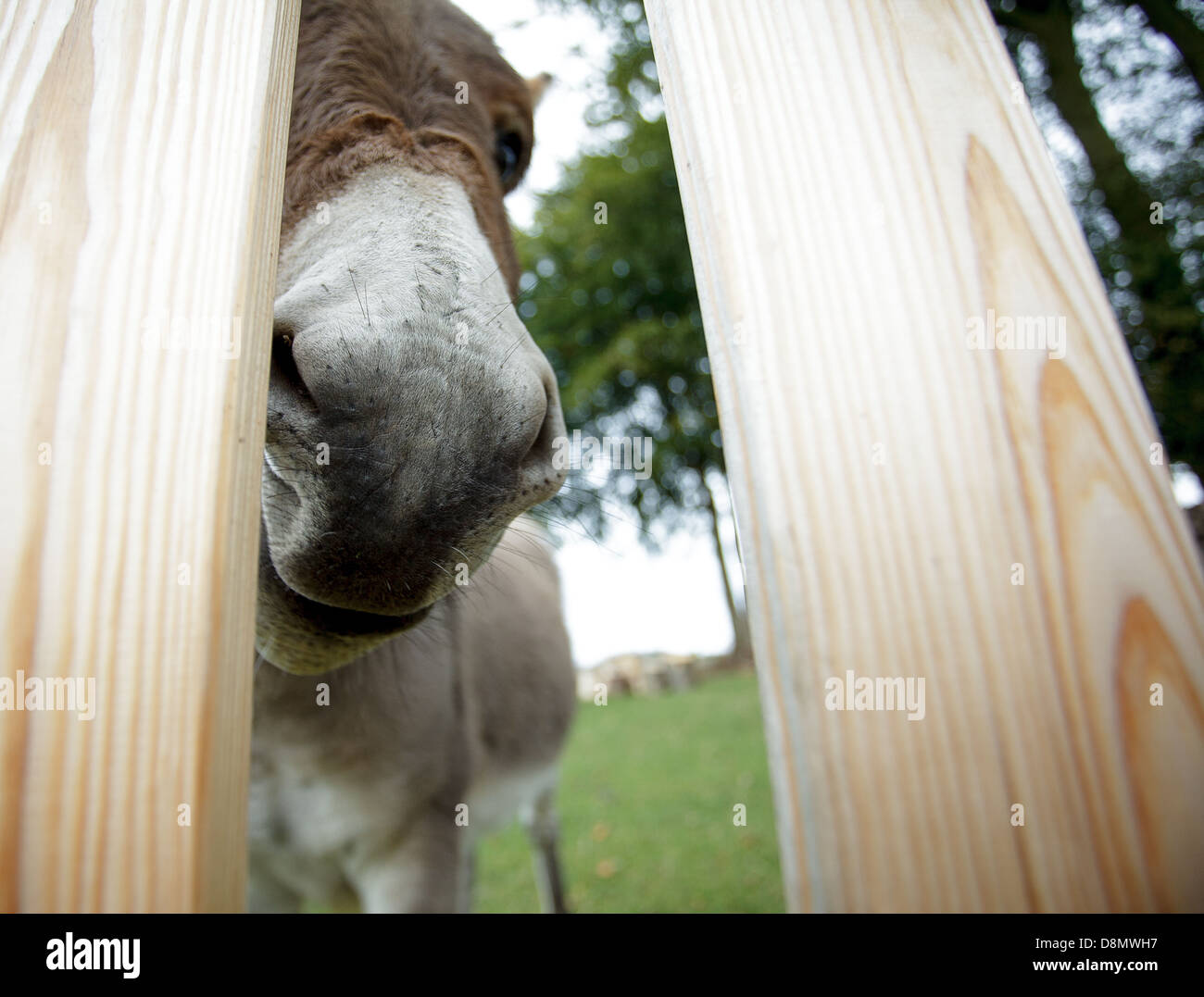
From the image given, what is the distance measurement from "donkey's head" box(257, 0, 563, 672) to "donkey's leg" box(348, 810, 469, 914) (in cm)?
124

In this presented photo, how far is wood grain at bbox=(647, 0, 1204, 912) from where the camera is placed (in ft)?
1.70

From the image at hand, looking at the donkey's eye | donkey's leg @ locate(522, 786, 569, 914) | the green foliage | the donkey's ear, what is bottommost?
donkey's leg @ locate(522, 786, 569, 914)

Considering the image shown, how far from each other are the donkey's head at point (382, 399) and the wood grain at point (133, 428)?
274 mm

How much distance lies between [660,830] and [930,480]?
5.01 meters

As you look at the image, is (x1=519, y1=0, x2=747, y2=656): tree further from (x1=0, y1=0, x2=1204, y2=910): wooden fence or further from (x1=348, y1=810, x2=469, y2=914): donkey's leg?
(x1=0, y1=0, x2=1204, y2=910): wooden fence

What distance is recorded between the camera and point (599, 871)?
15.0ft

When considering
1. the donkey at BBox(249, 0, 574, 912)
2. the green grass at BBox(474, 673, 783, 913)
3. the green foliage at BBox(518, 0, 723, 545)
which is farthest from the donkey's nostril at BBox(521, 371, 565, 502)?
the green foliage at BBox(518, 0, 723, 545)

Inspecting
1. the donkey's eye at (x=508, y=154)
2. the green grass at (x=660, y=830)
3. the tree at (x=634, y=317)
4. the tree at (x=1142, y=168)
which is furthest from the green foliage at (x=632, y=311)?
the donkey's eye at (x=508, y=154)

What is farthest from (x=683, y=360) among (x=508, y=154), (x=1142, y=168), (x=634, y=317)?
Result: (x=508, y=154)

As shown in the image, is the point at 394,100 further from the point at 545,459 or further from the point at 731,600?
the point at 731,600

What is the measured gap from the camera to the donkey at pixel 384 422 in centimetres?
94

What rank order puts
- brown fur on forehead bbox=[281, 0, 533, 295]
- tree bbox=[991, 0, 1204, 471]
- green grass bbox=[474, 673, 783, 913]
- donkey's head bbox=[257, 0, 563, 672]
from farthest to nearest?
1. tree bbox=[991, 0, 1204, 471]
2. green grass bbox=[474, 673, 783, 913]
3. brown fur on forehead bbox=[281, 0, 533, 295]
4. donkey's head bbox=[257, 0, 563, 672]

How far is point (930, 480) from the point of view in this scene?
0.59 metres
